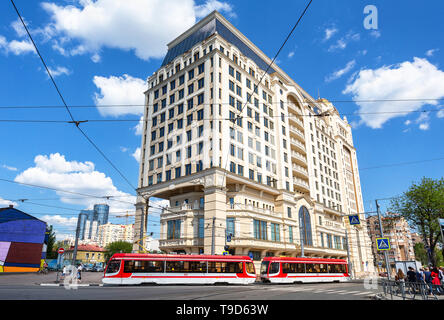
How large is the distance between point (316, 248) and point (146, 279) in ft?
120

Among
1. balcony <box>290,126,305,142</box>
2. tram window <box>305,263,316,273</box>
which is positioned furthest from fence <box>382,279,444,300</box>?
balcony <box>290,126,305,142</box>

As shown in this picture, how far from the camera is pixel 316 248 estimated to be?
52719 mm

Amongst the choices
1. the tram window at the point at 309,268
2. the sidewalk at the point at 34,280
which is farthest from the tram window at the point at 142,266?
the tram window at the point at 309,268

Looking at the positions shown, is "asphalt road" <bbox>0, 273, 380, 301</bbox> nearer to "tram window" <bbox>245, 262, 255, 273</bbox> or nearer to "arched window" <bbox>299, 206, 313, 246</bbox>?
"tram window" <bbox>245, 262, 255, 273</bbox>

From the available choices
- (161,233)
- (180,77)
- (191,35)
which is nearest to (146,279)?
(161,233)

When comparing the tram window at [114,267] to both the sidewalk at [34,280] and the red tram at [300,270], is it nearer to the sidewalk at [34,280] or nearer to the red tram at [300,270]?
the sidewalk at [34,280]

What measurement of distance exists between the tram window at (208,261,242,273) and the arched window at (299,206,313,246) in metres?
24.6

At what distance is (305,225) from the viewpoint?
52.0 meters

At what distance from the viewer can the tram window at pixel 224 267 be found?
89.2ft

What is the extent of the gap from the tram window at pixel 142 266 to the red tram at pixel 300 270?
38.7ft

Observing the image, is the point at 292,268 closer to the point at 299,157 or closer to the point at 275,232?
the point at 275,232
